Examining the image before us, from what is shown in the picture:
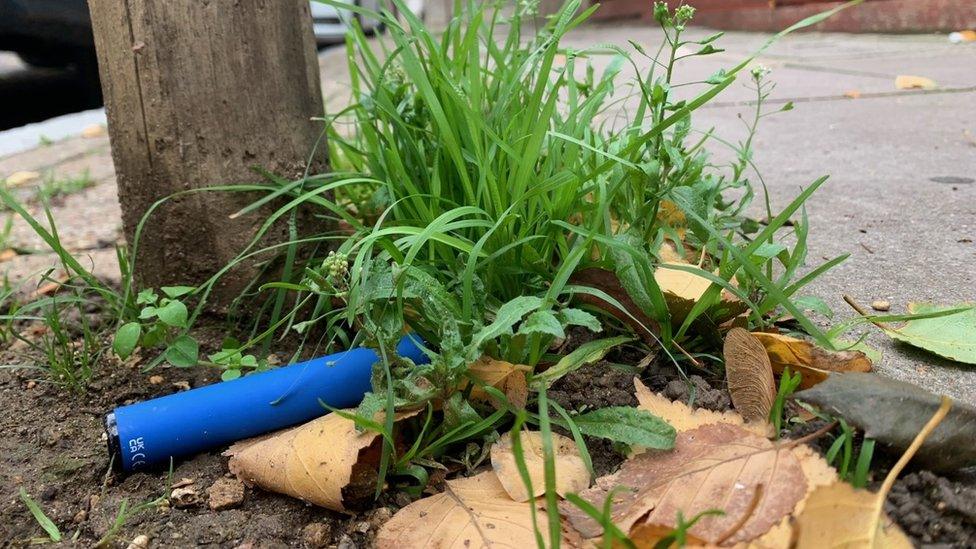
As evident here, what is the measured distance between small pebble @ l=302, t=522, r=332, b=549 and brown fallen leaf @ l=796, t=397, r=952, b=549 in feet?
1.98

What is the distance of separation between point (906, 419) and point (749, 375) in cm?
24

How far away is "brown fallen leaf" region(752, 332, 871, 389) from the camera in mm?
1175

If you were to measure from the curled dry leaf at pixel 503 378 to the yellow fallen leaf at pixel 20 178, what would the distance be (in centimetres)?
284

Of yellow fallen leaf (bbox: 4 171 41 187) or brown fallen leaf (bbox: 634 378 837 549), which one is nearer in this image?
brown fallen leaf (bbox: 634 378 837 549)

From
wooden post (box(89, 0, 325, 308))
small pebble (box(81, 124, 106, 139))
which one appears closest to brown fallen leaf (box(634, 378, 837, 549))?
wooden post (box(89, 0, 325, 308))

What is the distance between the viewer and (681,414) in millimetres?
1156

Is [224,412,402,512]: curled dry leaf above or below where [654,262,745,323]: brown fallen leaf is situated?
below

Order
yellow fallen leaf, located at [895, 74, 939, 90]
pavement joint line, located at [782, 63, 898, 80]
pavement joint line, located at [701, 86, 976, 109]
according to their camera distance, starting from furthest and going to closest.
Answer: pavement joint line, located at [782, 63, 898, 80] → yellow fallen leaf, located at [895, 74, 939, 90] → pavement joint line, located at [701, 86, 976, 109]

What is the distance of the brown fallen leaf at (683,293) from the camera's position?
1275mm

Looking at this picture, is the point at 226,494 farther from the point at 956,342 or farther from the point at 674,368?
the point at 956,342

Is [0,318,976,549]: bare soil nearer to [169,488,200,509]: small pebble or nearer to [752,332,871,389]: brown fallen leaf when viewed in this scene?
[169,488,200,509]: small pebble

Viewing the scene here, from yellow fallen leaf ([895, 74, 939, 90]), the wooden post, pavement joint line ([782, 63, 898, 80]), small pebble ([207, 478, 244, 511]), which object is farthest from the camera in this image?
pavement joint line ([782, 63, 898, 80])

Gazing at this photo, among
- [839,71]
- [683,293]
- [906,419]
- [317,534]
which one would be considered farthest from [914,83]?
[317,534]

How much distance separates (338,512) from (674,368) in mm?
575
